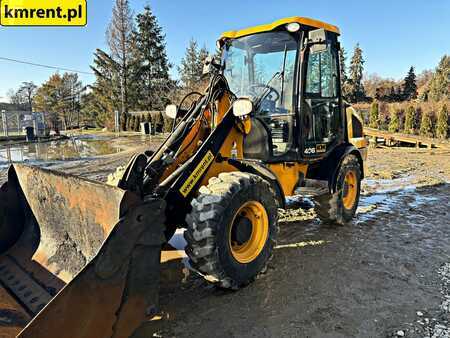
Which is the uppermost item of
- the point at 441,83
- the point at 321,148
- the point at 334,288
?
the point at 441,83

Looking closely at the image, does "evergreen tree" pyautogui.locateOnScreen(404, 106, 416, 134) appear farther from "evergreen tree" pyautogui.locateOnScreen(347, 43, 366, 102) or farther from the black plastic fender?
"evergreen tree" pyautogui.locateOnScreen(347, 43, 366, 102)

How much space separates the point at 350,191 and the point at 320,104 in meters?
1.58

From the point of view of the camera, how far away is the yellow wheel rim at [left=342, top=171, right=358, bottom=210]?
211 inches

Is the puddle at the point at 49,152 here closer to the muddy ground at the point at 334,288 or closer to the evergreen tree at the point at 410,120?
the muddy ground at the point at 334,288

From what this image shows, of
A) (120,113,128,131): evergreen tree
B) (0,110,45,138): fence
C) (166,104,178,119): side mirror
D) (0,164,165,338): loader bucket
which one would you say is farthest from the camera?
(120,113,128,131): evergreen tree

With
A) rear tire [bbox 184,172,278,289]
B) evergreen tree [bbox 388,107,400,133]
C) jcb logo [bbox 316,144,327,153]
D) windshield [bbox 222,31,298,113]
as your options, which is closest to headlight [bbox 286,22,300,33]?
windshield [bbox 222,31,298,113]

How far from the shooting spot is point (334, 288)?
3.37 meters

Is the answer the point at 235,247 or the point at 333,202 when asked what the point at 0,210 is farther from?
the point at 333,202

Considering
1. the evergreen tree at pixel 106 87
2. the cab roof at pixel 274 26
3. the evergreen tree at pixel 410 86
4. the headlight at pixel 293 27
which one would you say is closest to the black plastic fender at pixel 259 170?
the headlight at pixel 293 27

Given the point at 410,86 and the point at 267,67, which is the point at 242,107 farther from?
the point at 410,86

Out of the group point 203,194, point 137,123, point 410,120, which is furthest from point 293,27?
point 137,123

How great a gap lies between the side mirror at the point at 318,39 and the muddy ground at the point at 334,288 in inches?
93.2

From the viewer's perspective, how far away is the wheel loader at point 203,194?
2.15 metres

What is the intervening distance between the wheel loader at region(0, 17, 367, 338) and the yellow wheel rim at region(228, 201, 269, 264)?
0.04 ft
